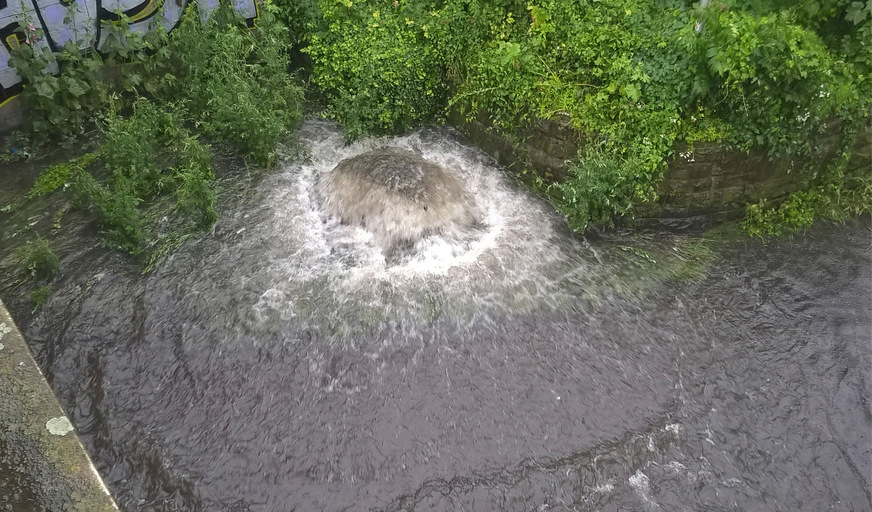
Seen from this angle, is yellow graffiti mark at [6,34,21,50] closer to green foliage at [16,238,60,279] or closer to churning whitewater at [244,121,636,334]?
green foliage at [16,238,60,279]

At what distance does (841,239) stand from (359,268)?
17.2ft

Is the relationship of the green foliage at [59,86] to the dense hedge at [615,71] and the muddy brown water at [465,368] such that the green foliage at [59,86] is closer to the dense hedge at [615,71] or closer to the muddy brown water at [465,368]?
the muddy brown water at [465,368]

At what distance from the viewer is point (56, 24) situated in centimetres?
689

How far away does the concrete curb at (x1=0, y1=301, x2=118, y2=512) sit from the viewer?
2.46m

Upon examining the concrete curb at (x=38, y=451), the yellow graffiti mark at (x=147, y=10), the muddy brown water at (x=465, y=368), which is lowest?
the muddy brown water at (x=465, y=368)

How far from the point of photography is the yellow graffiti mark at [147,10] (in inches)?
296

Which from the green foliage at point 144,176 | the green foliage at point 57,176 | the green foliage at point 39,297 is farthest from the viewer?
the green foliage at point 57,176

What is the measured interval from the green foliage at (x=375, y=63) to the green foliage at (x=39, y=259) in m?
3.49

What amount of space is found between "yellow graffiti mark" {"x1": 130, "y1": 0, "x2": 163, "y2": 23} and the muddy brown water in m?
2.99

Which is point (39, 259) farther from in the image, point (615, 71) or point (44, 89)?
point (615, 71)

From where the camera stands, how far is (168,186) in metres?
6.57

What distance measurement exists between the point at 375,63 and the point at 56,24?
3778mm

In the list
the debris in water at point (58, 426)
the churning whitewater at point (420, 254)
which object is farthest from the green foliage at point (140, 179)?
the debris in water at point (58, 426)

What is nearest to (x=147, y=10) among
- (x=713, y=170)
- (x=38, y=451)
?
(x=38, y=451)
